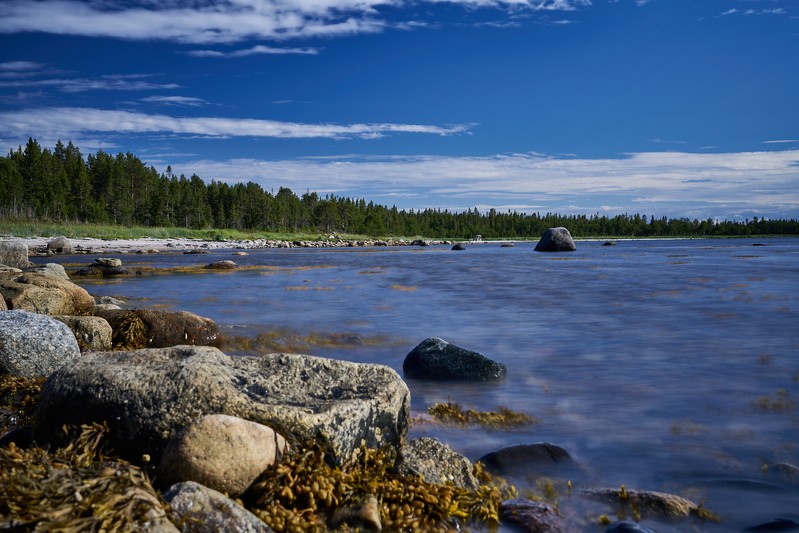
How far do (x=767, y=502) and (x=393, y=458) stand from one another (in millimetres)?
3033

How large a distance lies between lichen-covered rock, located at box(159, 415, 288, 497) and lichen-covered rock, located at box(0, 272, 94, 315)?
8.12m

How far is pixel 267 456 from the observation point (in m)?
4.12

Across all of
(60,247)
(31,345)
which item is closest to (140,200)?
(60,247)

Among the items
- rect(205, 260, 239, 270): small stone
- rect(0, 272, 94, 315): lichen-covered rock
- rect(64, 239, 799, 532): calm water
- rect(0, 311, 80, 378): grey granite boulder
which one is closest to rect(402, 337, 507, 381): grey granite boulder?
rect(64, 239, 799, 532): calm water

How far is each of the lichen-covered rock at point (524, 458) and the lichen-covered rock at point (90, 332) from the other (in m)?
6.46

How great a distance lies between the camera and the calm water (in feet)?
18.3

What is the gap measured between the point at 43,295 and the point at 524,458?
9.55 meters

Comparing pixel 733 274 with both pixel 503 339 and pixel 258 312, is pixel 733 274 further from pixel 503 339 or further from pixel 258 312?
pixel 258 312

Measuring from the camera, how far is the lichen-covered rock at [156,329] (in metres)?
9.62

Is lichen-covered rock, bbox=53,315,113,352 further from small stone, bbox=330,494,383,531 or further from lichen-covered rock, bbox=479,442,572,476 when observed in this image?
lichen-covered rock, bbox=479,442,572,476

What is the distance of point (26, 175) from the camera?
100812 millimetres

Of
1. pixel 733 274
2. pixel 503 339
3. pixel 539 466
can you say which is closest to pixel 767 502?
pixel 539 466

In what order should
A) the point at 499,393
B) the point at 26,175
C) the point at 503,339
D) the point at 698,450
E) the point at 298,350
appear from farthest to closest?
the point at 26,175, the point at 503,339, the point at 298,350, the point at 499,393, the point at 698,450

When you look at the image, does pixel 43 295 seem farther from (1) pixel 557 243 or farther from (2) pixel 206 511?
(1) pixel 557 243
